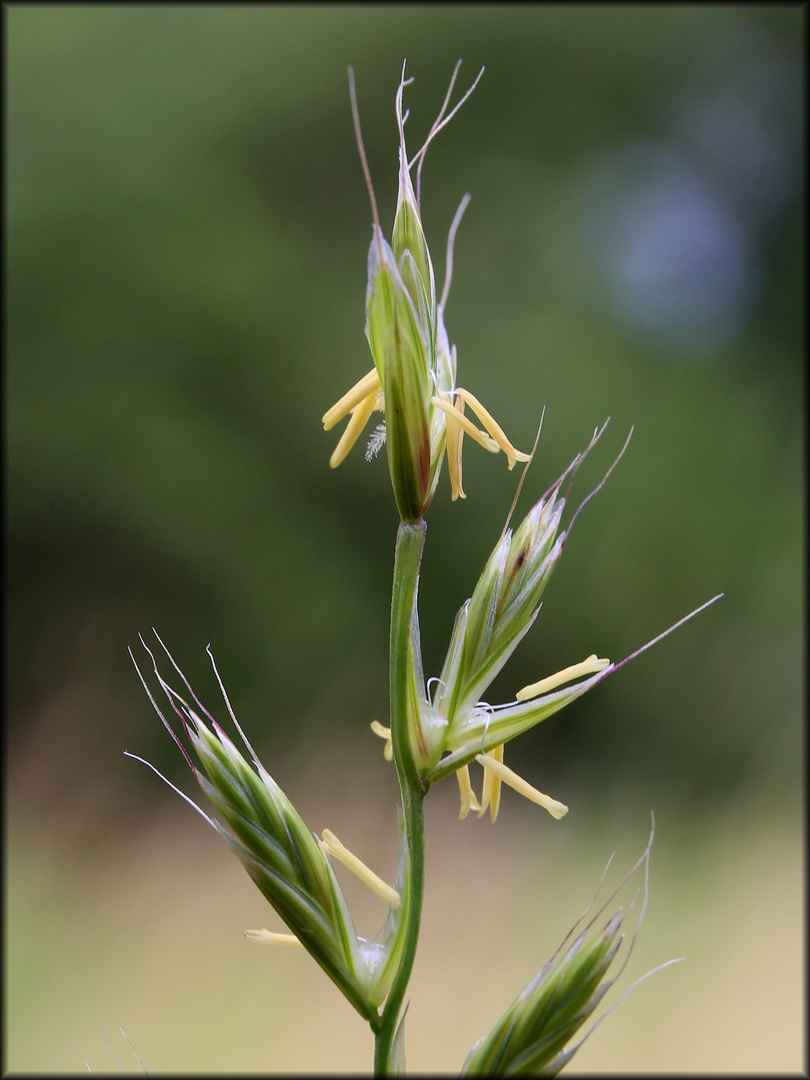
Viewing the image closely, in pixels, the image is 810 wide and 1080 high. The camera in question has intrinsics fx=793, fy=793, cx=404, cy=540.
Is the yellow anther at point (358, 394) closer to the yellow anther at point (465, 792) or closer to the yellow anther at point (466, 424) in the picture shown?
the yellow anther at point (466, 424)

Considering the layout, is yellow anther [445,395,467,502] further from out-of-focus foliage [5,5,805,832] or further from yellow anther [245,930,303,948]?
out-of-focus foliage [5,5,805,832]

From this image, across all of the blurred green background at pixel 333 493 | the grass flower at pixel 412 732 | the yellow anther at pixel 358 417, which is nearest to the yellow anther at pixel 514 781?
the grass flower at pixel 412 732

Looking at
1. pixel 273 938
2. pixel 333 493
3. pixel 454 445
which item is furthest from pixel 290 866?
pixel 333 493

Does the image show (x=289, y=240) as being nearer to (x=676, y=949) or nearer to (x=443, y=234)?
(x=443, y=234)

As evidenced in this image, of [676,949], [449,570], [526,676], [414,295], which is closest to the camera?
[414,295]

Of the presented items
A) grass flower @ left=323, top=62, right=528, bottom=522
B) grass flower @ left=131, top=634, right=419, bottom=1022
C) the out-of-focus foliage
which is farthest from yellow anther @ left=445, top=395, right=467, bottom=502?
the out-of-focus foliage

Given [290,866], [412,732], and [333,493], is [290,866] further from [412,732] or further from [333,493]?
[333,493]

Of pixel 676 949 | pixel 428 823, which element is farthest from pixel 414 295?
pixel 676 949
